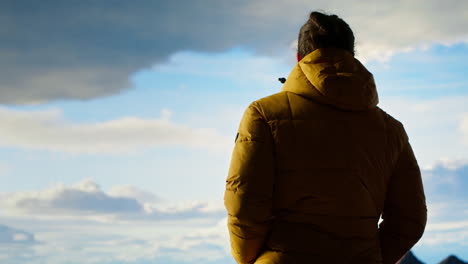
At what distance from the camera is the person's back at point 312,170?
170 inches

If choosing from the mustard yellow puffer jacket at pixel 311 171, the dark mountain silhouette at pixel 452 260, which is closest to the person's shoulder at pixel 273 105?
the mustard yellow puffer jacket at pixel 311 171

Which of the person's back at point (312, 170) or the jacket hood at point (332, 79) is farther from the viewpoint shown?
the jacket hood at point (332, 79)

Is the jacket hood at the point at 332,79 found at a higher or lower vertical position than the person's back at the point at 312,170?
higher

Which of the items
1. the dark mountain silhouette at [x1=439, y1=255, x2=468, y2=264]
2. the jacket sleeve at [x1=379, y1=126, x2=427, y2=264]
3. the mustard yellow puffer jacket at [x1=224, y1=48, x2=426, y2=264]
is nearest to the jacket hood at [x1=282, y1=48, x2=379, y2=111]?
the mustard yellow puffer jacket at [x1=224, y1=48, x2=426, y2=264]

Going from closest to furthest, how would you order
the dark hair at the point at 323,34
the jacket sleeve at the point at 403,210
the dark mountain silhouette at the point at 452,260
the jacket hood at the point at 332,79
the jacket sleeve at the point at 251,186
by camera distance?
the jacket sleeve at the point at 251,186
the jacket hood at the point at 332,79
the dark hair at the point at 323,34
the jacket sleeve at the point at 403,210
the dark mountain silhouette at the point at 452,260

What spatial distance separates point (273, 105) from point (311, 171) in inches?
18.9

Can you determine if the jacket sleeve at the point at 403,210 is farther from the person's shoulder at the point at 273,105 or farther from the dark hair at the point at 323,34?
the person's shoulder at the point at 273,105

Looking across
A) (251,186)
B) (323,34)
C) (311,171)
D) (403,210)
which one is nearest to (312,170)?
(311,171)

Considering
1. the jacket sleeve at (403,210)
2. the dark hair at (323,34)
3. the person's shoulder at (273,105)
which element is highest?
the dark hair at (323,34)

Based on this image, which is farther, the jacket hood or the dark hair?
the dark hair

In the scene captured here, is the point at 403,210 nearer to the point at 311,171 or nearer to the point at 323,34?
the point at 311,171

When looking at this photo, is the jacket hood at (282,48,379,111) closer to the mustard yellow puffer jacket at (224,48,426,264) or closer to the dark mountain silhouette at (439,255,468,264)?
the mustard yellow puffer jacket at (224,48,426,264)

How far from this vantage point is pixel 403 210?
5.02 m

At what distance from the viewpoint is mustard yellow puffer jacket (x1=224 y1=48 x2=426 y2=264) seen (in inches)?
170
